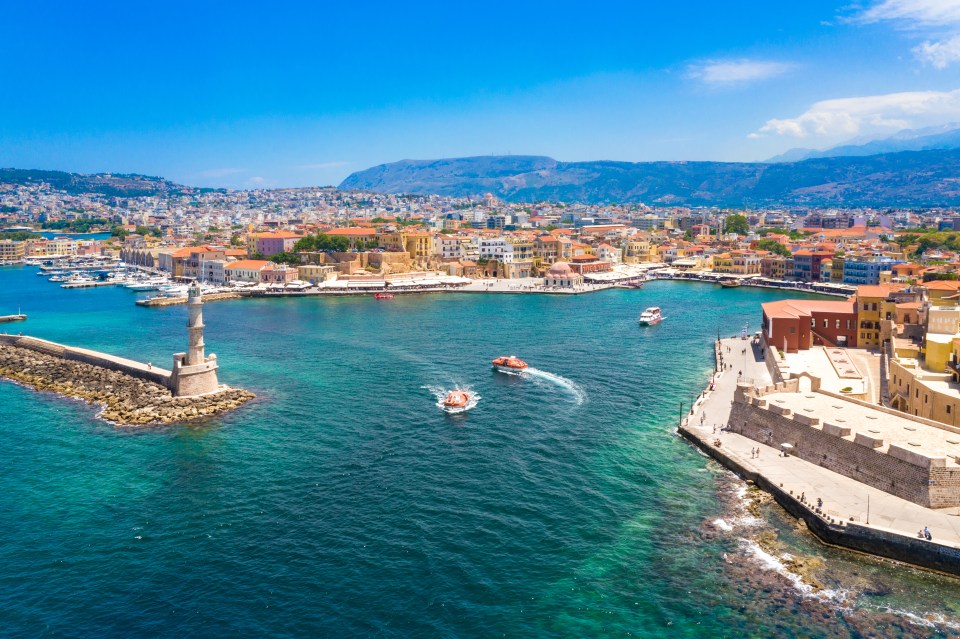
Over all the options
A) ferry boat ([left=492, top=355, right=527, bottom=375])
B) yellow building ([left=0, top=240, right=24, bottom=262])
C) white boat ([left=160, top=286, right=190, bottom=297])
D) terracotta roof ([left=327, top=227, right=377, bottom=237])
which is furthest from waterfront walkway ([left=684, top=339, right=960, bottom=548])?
yellow building ([left=0, top=240, right=24, bottom=262])

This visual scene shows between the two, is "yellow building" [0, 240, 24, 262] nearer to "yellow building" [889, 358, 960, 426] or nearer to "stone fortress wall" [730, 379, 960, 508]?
"stone fortress wall" [730, 379, 960, 508]

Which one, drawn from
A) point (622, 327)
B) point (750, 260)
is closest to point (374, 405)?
point (622, 327)

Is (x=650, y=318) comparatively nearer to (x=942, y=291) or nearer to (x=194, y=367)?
(x=942, y=291)

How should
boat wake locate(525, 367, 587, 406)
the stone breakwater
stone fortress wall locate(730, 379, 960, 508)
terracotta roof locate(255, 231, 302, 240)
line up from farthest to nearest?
terracotta roof locate(255, 231, 302, 240)
boat wake locate(525, 367, 587, 406)
the stone breakwater
stone fortress wall locate(730, 379, 960, 508)

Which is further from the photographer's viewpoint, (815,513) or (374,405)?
(374,405)

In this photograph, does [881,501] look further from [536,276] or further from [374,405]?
[536,276]

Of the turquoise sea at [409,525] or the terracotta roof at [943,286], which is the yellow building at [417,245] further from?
the terracotta roof at [943,286]

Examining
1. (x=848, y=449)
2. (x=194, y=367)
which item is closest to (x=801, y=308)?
(x=848, y=449)
